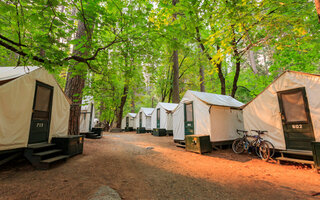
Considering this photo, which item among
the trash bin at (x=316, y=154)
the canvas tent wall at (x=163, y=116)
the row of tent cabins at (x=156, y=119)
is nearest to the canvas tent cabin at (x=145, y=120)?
the row of tent cabins at (x=156, y=119)

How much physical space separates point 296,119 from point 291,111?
31 centimetres

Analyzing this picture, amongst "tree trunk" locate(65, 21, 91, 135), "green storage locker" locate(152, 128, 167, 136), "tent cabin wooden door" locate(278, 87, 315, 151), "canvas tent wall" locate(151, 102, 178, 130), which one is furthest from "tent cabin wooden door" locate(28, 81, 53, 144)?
"canvas tent wall" locate(151, 102, 178, 130)

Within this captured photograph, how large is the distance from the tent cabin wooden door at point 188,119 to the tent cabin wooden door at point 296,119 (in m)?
3.98

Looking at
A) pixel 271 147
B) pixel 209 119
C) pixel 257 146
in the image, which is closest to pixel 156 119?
pixel 209 119

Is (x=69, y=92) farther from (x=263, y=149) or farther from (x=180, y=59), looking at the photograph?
(x=180, y=59)

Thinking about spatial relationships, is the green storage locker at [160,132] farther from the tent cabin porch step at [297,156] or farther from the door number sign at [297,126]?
the door number sign at [297,126]

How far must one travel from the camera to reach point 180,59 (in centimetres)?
1945

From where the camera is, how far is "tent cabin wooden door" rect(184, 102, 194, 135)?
7.93 m

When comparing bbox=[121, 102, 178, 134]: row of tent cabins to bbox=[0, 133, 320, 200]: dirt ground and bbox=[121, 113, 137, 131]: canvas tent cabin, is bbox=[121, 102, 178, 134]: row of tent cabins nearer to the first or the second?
bbox=[121, 113, 137, 131]: canvas tent cabin

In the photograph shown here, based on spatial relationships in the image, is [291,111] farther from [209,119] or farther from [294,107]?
[209,119]

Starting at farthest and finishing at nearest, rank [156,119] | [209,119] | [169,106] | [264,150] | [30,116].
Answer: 1. [156,119]
2. [169,106]
3. [209,119]
4. [264,150]
5. [30,116]

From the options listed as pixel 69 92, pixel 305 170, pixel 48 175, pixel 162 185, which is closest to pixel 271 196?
pixel 162 185

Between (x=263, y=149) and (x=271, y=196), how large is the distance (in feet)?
10.7

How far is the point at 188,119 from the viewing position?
26.9ft
